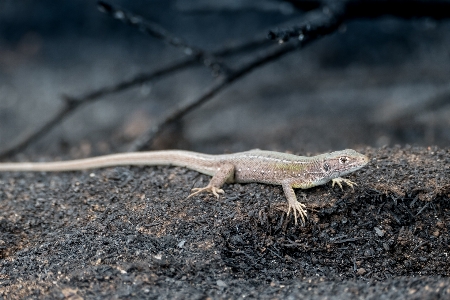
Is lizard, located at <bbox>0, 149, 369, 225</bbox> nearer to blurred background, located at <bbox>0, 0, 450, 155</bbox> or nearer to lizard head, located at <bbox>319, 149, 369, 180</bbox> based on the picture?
lizard head, located at <bbox>319, 149, 369, 180</bbox>

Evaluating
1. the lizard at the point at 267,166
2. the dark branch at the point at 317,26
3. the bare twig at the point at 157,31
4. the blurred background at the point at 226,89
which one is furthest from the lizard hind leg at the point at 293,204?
the blurred background at the point at 226,89

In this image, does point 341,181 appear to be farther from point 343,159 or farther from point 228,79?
point 228,79

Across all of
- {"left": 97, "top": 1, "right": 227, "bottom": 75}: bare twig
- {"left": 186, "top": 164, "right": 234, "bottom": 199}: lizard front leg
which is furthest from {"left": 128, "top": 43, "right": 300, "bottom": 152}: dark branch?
{"left": 186, "top": 164, "right": 234, "bottom": 199}: lizard front leg

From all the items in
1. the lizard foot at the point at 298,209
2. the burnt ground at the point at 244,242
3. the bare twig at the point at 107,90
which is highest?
the bare twig at the point at 107,90

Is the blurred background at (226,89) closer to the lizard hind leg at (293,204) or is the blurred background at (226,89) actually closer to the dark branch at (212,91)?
the dark branch at (212,91)

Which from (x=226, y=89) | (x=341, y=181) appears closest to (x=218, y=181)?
(x=341, y=181)

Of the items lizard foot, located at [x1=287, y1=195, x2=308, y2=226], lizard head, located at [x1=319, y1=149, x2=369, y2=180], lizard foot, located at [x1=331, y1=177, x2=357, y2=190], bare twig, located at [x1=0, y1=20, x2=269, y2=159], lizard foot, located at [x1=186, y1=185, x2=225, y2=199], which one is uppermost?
bare twig, located at [x1=0, y1=20, x2=269, y2=159]

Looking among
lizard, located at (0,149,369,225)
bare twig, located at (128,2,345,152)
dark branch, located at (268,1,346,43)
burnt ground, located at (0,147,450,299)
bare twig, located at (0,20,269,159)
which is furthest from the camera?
bare twig, located at (0,20,269,159)
